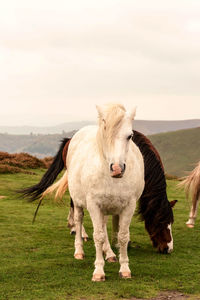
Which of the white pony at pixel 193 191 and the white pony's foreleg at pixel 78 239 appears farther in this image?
the white pony at pixel 193 191

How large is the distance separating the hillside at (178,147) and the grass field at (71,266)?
5072 inches

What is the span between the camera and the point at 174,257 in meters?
7.34

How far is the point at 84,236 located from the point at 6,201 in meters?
5.51

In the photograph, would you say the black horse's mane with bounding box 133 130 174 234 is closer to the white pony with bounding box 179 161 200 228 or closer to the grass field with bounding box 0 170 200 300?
the grass field with bounding box 0 170 200 300

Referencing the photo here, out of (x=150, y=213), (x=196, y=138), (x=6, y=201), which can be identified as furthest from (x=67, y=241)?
(x=196, y=138)

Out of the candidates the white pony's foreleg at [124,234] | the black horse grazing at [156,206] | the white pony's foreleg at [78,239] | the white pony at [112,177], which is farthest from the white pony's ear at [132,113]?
the white pony's foreleg at [78,239]

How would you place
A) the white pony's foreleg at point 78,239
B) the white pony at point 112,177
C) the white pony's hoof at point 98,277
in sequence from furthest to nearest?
the white pony's foreleg at point 78,239
the white pony's hoof at point 98,277
the white pony at point 112,177

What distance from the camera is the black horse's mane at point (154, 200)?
7375mm

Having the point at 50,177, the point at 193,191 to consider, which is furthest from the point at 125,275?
the point at 193,191

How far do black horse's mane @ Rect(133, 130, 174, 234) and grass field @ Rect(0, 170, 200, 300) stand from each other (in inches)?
14.3

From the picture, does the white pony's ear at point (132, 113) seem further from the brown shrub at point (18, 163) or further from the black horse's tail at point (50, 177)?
the brown shrub at point (18, 163)

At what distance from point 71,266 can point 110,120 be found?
2830 millimetres

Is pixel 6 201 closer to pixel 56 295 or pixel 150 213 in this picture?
pixel 150 213

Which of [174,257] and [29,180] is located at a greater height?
[174,257]
